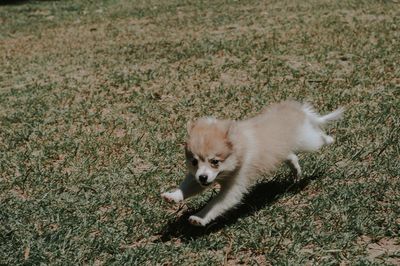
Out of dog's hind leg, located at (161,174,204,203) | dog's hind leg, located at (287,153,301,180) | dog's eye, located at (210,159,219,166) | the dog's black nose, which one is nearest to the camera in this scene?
the dog's black nose

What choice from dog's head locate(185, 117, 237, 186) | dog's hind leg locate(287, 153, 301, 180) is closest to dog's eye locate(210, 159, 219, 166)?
dog's head locate(185, 117, 237, 186)

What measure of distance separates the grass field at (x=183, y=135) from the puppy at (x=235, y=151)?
0.30 m

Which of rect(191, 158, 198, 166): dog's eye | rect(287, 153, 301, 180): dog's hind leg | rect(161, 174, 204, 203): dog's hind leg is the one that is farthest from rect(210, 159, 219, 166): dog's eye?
rect(287, 153, 301, 180): dog's hind leg

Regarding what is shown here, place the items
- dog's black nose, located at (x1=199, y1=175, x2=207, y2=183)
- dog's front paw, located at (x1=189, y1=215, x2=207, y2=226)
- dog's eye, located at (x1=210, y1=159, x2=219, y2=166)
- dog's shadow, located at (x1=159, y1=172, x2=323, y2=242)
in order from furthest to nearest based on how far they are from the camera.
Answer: dog's shadow, located at (x1=159, y1=172, x2=323, y2=242), dog's front paw, located at (x1=189, y1=215, x2=207, y2=226), dog's eye, located at (x1=210, y1=159, x2=219, y2=166), dog's black nose, located at (x1=199, y1=175, x2=207, y2=183)

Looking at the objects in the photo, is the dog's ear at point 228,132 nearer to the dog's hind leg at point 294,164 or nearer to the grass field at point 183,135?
the grass field at point 183,135

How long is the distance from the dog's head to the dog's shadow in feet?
1.75

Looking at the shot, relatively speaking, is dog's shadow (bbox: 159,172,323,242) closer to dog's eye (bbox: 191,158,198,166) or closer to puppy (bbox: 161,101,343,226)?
puppy (bbox: 161,101,343,226)

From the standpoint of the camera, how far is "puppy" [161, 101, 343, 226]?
398 centimetres

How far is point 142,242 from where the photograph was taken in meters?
4.30

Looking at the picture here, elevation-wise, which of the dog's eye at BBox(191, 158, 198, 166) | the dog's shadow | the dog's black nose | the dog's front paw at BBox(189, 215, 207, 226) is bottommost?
the dog's shadow

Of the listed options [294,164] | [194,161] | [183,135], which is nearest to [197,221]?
[194,161]

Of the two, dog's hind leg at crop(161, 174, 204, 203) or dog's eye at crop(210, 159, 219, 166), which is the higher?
dog's eye at crop(210, 159, 219, 166)

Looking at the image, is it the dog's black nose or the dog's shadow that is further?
the dog's shadow

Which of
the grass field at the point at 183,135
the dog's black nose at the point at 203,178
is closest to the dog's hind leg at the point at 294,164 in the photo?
the grass field at the point at 183,135
